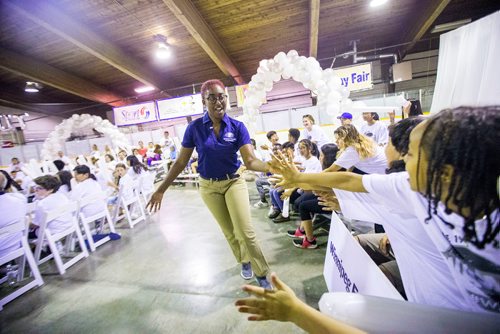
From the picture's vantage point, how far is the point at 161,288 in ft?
7.33

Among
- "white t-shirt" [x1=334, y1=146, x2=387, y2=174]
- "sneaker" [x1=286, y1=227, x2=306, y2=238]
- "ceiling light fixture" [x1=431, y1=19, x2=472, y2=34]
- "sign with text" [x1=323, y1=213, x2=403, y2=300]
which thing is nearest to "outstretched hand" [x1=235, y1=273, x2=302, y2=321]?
"sign with text" [x1=323, y1=213, x2=403, y2=300]

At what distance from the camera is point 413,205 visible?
0.88 meters

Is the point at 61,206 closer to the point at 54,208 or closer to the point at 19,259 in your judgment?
the point at 54,208

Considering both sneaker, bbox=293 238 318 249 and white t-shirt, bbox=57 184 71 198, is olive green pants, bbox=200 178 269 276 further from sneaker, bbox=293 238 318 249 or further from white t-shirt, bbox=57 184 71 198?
white t-shirt, bbox=57 184 71 198

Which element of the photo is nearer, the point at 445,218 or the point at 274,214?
the point at 445,218

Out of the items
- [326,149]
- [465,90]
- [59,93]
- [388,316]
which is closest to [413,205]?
[388,316]

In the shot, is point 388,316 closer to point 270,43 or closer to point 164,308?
point 164,308

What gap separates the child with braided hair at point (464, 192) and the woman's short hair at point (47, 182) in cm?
386

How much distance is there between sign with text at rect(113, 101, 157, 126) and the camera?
29.9ft

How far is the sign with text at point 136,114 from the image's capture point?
29.9 ft

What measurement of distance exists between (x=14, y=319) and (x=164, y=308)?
1.46 meters

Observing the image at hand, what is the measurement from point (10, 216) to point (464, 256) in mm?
3697

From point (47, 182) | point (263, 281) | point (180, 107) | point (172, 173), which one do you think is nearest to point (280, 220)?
point (263, 281)

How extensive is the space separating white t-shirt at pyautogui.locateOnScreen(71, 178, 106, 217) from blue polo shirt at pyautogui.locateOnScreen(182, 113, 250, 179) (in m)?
2.31
